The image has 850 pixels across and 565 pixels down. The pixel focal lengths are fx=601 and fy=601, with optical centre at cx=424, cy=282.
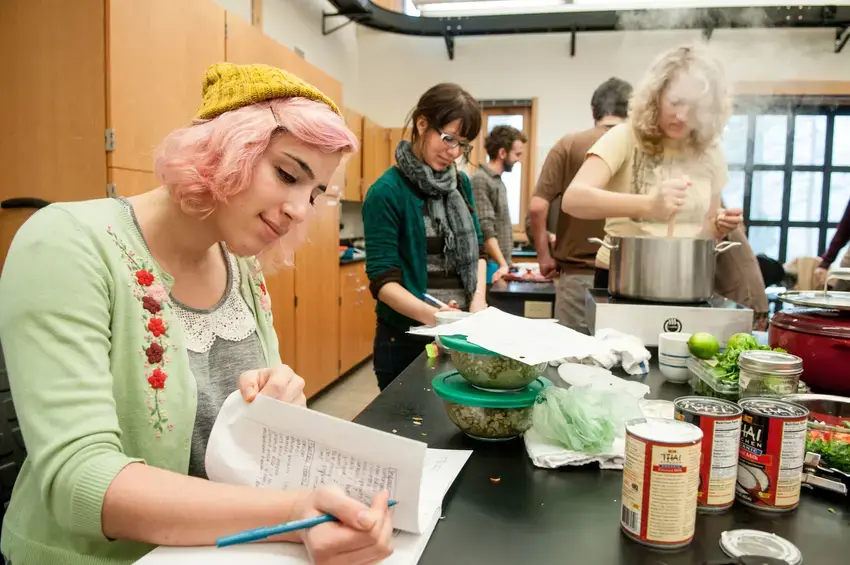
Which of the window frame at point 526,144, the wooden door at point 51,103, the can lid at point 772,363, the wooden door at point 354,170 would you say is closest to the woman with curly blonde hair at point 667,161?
the can lid at point 772,363

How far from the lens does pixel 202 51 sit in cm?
254

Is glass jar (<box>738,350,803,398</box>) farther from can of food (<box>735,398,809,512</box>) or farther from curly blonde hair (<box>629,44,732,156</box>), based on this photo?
curly blonde hair (<box>629,44,732,156</box>)

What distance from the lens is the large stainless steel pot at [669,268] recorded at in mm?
1527

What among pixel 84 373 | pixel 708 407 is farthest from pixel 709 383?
pixel 84 373

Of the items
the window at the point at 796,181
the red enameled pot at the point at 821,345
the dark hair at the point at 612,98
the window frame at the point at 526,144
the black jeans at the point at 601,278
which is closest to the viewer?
the red enameled pot at the point at 821,345

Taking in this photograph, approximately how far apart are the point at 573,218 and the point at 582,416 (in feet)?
5.70

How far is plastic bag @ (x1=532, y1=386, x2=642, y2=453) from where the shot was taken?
34.5 inches

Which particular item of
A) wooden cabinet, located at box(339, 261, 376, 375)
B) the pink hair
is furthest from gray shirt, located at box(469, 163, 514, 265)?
the pink hair

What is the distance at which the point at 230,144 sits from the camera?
0.91 m

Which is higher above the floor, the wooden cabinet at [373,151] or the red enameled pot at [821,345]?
the wooden cabinet at [373,151]

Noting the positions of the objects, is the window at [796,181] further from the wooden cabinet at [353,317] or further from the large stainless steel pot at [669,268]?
the large stainless steel pot at [669,268]

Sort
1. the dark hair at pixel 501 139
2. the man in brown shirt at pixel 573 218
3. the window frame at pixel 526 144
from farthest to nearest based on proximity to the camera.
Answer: the window frame at pixel 526 144 → the dark hair at pixel 501 139 → the man in brown shirt at pixel 573 218

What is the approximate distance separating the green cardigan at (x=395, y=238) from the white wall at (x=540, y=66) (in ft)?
13.6

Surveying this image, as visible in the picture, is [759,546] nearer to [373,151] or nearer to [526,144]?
[373,151]
